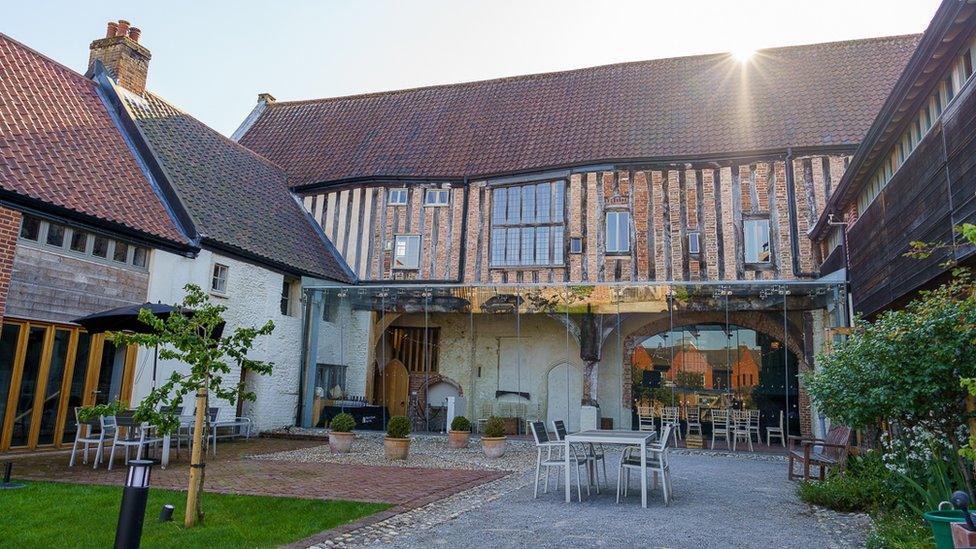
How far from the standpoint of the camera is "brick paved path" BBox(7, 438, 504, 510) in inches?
288

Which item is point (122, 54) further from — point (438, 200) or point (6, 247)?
point (438, 200)

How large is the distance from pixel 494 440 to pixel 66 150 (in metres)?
8.81

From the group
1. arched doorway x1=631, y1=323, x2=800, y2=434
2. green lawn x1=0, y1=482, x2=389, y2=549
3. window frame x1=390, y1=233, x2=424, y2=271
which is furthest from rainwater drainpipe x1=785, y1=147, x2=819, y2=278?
green lawn x1=0, y1=482, x2=389, y2=549

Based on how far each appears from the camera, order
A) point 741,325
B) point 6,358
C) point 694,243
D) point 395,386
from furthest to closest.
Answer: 1. point 395,386
2. point 741,325
3. point 694,243
4. point 6,358

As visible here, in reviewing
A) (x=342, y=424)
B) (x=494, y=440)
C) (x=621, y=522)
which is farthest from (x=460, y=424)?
(x=621, y=522)

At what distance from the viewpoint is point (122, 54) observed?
14.5 m

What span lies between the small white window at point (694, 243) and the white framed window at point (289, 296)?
913cm

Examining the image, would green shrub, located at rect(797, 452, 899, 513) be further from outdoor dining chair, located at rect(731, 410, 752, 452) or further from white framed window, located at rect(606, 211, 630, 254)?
white framed window, located at rect(606, 211, 630, 254)

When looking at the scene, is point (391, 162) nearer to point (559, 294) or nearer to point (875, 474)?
point (559, 294)

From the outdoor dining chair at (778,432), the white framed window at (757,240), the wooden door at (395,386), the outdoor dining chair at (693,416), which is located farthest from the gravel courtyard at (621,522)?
the wooden door at (395,386)

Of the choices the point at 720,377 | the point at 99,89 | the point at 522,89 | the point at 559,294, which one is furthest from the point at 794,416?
the point at 99,89

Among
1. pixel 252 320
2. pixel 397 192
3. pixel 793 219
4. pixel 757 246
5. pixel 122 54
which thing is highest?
pixel 122 54

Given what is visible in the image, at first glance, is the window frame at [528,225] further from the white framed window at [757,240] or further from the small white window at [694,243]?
the white framed window at [757,240]

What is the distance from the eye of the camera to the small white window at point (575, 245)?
15.6 metres
